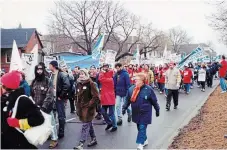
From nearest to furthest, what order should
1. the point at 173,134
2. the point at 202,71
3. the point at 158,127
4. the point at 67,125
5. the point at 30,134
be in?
the point at 30,134, the point at 173,134, the point at 158,127, the point at 67,125, the point at 202,71

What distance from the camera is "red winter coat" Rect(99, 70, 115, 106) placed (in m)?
9.05

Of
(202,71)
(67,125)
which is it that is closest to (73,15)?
(202,71)

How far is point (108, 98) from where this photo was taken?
9.05 metres

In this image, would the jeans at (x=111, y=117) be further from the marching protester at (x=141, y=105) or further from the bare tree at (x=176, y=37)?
the bare tree at (x=176, y=37)

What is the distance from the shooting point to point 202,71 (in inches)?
874

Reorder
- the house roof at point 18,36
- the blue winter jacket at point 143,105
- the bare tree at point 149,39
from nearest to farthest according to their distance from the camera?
the blue winter jacket at point 143,105, the house roof at point 18,36, the bare tree at point 149,39

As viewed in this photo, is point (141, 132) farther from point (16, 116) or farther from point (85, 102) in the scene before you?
point (16, 116)

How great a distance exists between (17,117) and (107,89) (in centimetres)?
519

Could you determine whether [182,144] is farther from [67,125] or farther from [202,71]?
[202,71]

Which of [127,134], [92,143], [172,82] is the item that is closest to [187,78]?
[172,82]

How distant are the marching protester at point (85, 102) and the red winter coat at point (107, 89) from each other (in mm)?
1876

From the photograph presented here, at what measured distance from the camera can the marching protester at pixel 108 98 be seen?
902 centimetres

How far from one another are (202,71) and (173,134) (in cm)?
1448

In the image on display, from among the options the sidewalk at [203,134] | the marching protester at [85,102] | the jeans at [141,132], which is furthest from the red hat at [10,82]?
the sidewalk at [203,134]
